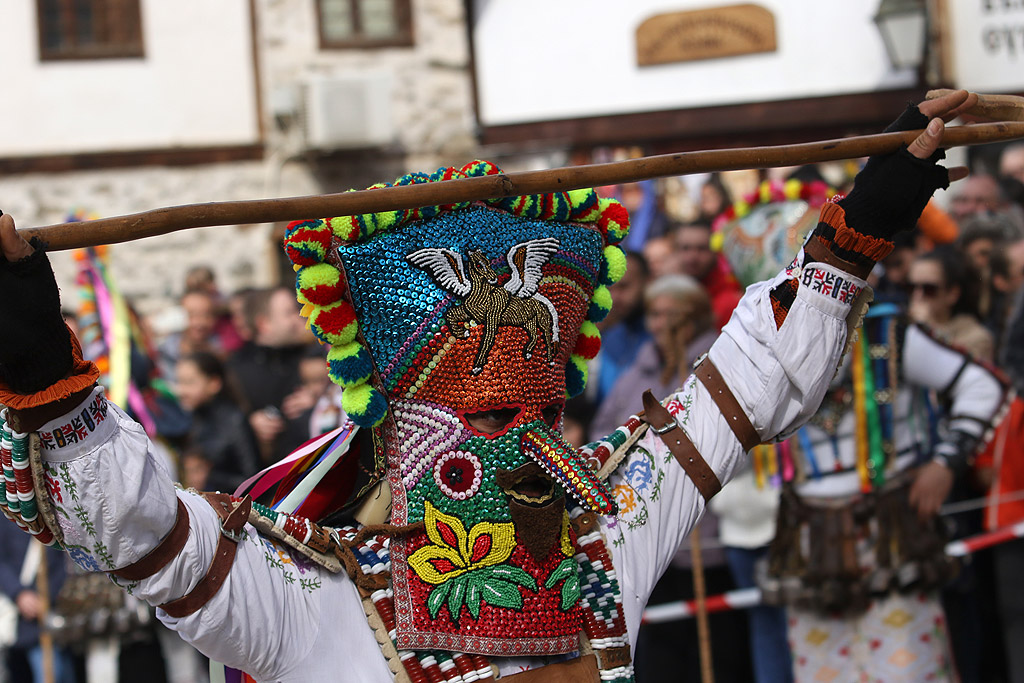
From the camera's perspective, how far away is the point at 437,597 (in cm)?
239

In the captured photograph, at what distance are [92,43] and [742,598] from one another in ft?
23.7

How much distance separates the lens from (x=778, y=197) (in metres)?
5.26

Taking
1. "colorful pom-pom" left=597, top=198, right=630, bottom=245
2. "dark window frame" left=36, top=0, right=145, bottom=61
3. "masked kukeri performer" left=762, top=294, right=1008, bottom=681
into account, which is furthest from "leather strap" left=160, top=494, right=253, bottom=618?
"dark window frame" left=36, top=0, right=145, bottom=61

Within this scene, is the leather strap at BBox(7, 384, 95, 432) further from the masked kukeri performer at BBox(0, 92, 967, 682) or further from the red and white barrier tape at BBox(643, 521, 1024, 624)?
the red and white barrier tape at BBox(643, 521, 1024, 624)

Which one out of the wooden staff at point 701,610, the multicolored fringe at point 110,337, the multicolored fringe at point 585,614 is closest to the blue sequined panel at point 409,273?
the multicolored fringe at point 585,614

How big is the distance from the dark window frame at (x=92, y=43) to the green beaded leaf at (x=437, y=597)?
850cm

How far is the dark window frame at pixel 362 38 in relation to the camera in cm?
1007

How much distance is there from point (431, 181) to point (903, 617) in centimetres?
283

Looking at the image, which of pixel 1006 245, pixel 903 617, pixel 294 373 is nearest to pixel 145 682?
pixel 294 373

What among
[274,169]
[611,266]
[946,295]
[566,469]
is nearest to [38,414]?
[566,469]

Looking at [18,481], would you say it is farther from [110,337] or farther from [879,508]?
[110,337]

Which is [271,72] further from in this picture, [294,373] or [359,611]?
[359,611]

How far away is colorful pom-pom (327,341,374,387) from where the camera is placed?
2.44 m

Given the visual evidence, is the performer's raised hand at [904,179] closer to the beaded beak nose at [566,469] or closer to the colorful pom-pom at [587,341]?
the colorful pom-pom at [587,341]
